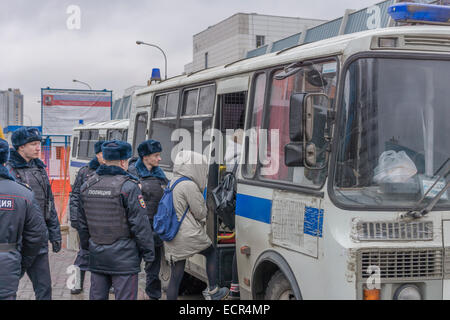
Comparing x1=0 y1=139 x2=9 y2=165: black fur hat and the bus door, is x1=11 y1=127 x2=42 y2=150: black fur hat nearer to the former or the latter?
x1=0 y1=139 x2=9 y2=165: black fur hat

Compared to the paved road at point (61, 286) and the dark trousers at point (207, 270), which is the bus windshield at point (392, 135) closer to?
the dark trousers at point (207, 270)

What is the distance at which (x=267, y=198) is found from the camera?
5277 mm

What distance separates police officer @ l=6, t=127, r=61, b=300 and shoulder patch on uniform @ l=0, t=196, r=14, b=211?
1.21 m

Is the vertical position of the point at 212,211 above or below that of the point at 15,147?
below

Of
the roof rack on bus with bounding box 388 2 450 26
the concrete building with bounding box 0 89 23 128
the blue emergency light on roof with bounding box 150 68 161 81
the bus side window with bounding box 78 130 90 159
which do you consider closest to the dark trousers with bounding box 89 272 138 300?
the roof rack on bus with bounding box 388 2 450 26

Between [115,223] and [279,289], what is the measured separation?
1.56 m

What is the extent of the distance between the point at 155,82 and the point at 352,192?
605cm

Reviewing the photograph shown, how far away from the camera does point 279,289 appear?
507 cm

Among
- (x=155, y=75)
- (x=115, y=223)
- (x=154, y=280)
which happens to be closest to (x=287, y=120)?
(x=115, y=223)

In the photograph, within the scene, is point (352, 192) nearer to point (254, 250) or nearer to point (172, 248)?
point (254, 250)

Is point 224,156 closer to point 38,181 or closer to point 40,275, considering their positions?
point 38,181

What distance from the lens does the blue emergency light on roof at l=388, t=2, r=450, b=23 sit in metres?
4.72
